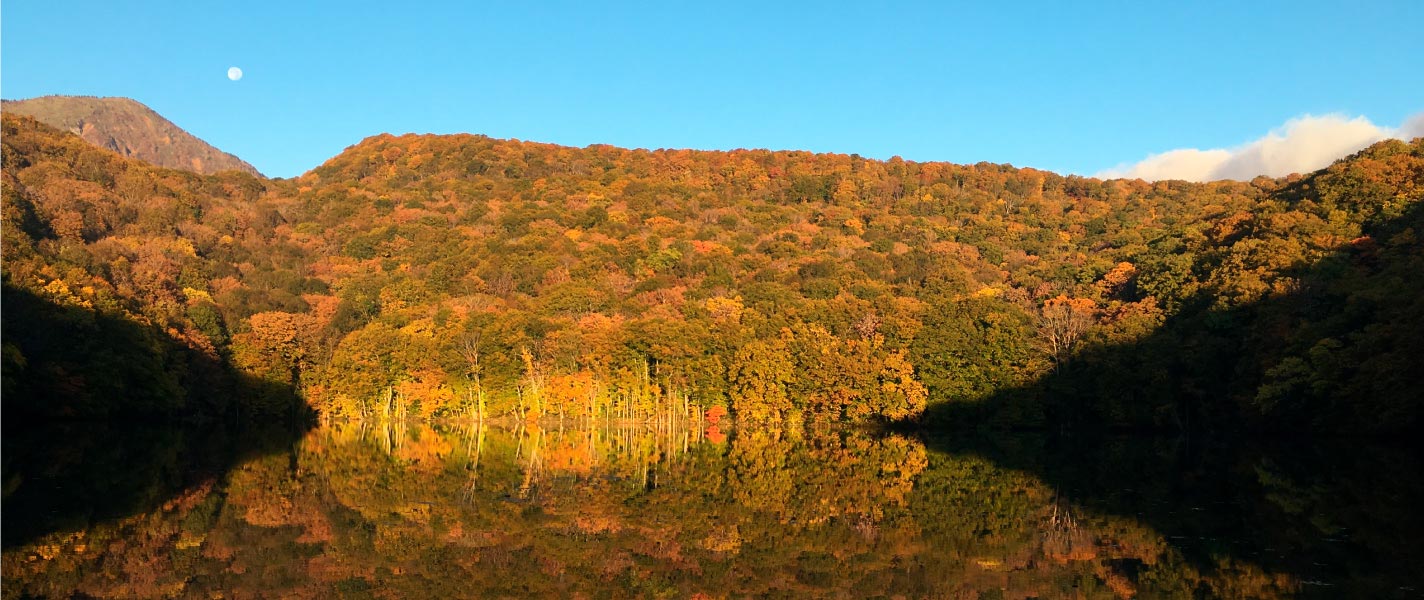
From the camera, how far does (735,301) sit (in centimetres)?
8088

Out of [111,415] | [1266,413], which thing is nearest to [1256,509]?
[1266,413]

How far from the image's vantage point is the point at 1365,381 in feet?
152

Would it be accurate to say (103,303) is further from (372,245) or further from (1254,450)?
(1254,450)

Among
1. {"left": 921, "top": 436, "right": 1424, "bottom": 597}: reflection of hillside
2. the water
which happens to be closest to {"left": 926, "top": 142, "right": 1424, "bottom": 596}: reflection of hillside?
{"left": 921, "top": 436, "right": 1424, "bottom": 597}: reflection of hillside

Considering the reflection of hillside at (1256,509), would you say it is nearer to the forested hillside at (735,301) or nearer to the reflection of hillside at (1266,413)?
the reflection of hillside at (1266,413)

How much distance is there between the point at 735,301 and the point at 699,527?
2415 inches

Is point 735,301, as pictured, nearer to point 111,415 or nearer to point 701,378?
point 701,378

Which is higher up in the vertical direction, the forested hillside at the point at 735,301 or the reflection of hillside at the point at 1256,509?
the forested hillside at the point at 735,301

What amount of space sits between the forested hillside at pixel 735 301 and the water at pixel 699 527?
22975mm

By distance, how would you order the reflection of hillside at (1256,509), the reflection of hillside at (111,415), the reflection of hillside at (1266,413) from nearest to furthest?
the reflection of hillside at (1256,509), the reflection of hillside at (1266,413), the reflection of hillside at (111,415)

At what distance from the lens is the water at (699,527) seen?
569 inches

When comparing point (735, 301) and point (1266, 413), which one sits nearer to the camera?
point (1266, 413)

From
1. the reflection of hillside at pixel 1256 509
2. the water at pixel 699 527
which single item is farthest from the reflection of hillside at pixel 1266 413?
the water at pixel 699 527

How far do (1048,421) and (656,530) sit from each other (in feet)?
183
